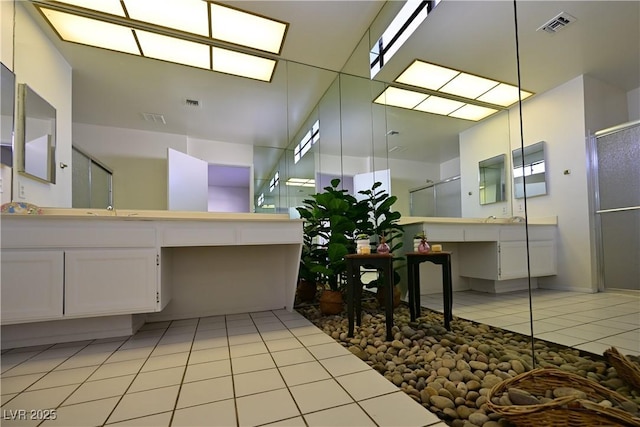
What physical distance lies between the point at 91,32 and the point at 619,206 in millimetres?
3749

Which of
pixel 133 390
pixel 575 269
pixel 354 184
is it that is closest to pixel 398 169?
pixel 354 184

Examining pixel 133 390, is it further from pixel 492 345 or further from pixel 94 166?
pixel 492 345

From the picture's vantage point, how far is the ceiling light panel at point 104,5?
2133mm

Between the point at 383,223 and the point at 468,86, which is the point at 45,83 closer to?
the point at 383,223

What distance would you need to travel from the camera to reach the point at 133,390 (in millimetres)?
1174

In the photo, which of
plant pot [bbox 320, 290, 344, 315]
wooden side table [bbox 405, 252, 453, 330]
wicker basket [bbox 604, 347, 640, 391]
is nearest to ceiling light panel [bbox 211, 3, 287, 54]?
wooden side table [bbox 405, 252, 453, 330]

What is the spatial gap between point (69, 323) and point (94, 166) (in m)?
1.17

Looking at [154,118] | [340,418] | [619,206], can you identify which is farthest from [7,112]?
[619,206]

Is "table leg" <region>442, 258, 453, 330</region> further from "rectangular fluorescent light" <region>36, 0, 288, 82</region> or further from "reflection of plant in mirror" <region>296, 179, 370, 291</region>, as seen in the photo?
"rectangular fluorescent light" <region>36, 0, 288, 82</region>

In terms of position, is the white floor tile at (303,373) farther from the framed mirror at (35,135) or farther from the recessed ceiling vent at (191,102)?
the recessed ceiling vent at (191,102)

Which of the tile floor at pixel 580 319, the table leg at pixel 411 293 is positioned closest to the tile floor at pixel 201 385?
the table leg at pixel 411 293

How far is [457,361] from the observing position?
4.57 feet

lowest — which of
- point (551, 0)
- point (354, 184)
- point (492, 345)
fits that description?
point (492, 345)

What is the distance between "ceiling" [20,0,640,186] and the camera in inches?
53.7
